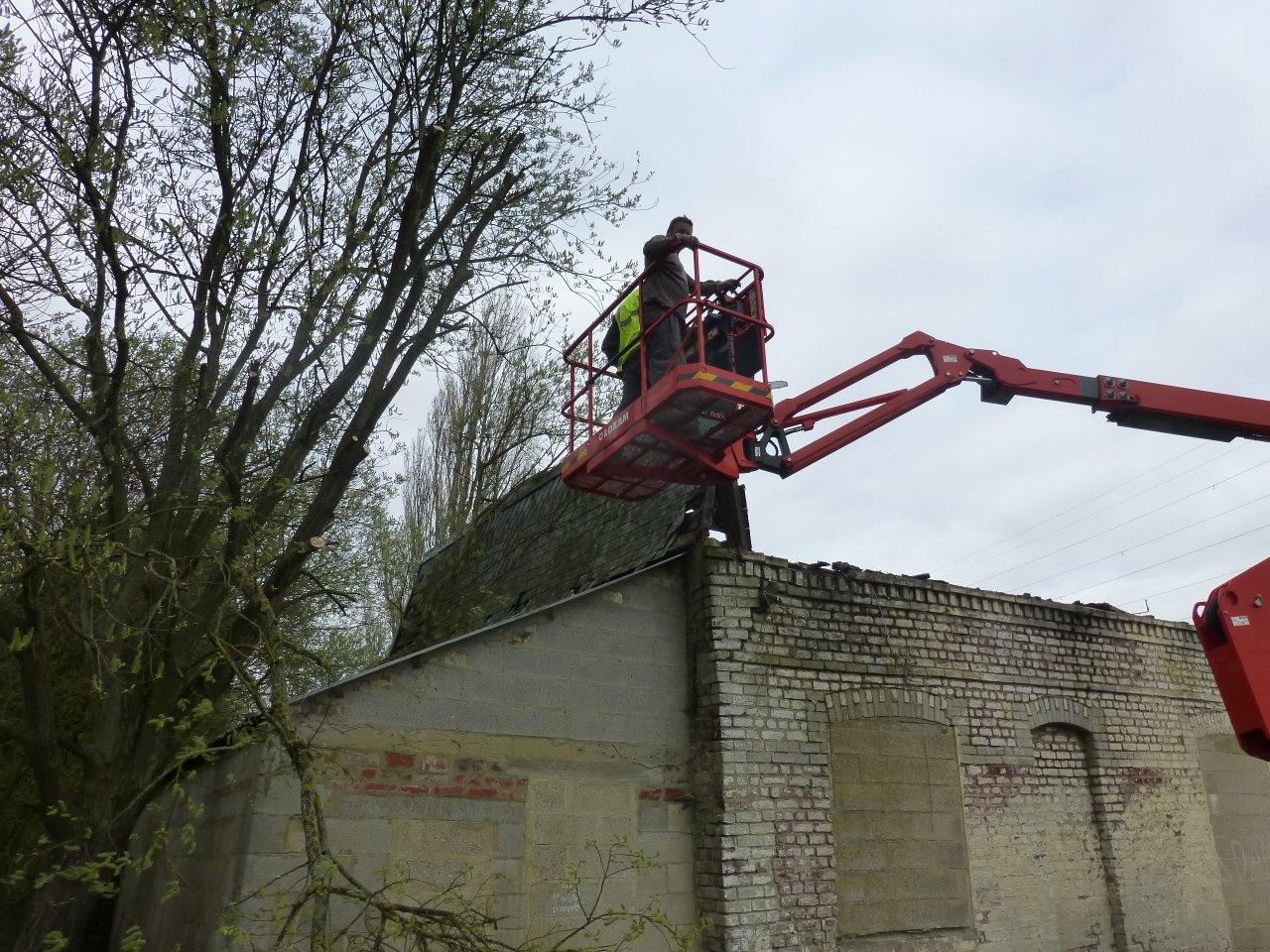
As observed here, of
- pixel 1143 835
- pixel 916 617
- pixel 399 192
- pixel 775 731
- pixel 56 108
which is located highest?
pixel 399 192

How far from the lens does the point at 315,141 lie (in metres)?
8.19

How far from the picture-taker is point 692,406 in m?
6.50

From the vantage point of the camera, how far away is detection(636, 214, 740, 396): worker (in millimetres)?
7014

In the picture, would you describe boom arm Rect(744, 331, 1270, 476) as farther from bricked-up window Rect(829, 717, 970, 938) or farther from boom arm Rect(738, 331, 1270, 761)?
bricked-up window Rect(829, 717, 970, 938)

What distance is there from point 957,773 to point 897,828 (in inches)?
36.9

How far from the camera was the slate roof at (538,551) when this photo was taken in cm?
909

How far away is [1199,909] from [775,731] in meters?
5.64

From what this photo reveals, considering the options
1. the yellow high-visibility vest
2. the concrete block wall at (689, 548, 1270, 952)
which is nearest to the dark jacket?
the yellow high-visibility vest

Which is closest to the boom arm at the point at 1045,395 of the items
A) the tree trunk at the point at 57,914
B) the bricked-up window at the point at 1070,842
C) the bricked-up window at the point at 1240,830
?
the bricked-up window at the point at 1070,842

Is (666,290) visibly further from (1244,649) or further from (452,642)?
(1244,649)

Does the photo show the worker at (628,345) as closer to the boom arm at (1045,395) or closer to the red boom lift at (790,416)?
the red boom lift at (790,416)

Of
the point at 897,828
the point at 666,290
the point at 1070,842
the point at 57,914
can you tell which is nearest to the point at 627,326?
the point at 666,290

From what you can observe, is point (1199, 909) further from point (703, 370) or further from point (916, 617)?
point (703, 370)

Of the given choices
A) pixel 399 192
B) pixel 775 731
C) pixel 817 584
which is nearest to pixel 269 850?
pixel 775 731
